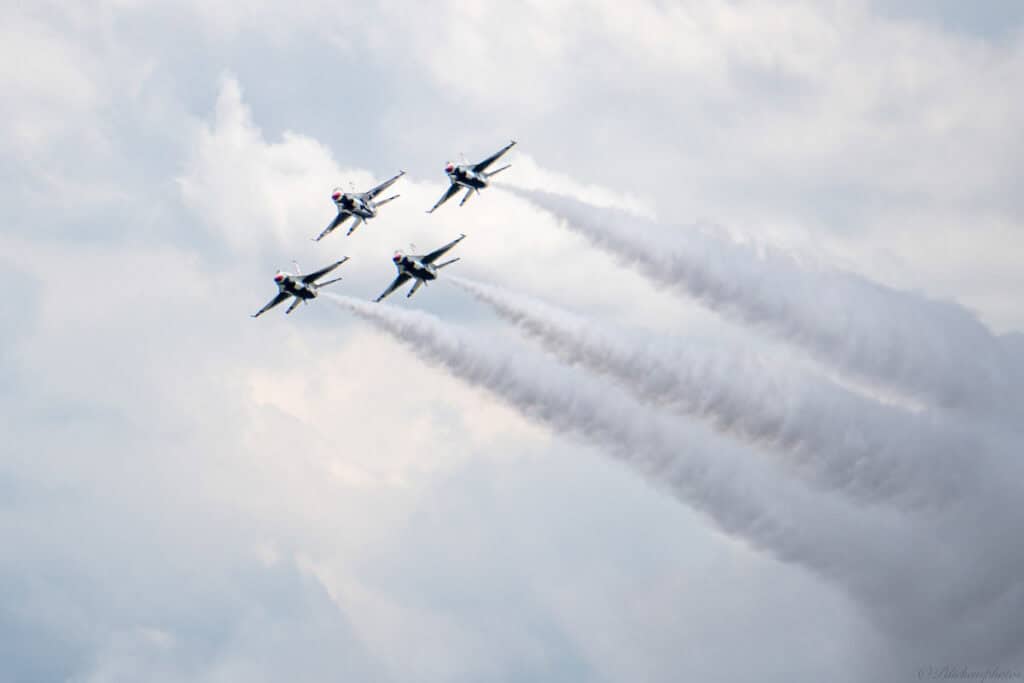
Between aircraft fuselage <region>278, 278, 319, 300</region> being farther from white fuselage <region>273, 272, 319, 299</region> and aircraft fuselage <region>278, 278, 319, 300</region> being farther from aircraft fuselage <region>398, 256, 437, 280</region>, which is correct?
aircraft fuselage <region>398, 256, 437, 280</region>

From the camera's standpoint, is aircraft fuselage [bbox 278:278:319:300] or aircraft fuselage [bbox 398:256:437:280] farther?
aircraft fuselage [bbox 278:278:319:300]

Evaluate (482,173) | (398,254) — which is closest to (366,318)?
(398,254)

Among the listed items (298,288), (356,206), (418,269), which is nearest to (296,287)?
(298,288)

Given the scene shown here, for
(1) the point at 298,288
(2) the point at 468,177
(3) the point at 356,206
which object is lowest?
(1) the point at 298,288

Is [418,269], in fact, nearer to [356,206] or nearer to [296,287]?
[356,206]

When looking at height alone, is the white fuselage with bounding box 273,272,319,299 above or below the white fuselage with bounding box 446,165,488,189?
below

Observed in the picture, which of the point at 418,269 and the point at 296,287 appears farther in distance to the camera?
the point at 296,287

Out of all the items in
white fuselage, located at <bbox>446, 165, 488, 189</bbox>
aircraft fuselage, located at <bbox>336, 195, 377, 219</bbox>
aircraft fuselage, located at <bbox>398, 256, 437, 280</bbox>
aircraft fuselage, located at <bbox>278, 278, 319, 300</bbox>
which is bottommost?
aircraft fuselage, located at <bbox>278, 278, 319, 300</bbox>

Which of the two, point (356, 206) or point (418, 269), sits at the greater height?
point (356, 206)

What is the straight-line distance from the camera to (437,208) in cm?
8875

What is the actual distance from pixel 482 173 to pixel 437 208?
12.6 feet

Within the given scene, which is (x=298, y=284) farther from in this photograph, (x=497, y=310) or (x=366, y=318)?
(x=497, y=310)

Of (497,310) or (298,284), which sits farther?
(298,284)

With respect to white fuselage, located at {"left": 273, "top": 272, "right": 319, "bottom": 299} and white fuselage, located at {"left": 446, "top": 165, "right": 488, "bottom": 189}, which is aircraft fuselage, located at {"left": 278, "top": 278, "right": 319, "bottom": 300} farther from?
white fuselage, located at {"left": 446, "top": 165, "right": 488, "bottom": 189}
